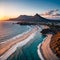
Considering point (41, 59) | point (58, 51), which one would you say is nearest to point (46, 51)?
point (58, 51)

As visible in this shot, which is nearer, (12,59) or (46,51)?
(12,59)

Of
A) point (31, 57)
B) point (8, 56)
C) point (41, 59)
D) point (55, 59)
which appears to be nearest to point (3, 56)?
point (8, 56)

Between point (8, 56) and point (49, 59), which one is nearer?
point (49, 59)

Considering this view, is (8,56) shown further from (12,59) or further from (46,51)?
(46,51)

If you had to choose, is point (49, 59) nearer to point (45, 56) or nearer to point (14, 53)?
point (45, 56)

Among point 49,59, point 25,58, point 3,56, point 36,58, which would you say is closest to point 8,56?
point 3,56

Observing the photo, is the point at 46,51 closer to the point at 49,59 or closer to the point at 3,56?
the point at 49,59

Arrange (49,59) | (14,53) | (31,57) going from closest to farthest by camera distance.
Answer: (49,59) → (31,57) → (14,53)

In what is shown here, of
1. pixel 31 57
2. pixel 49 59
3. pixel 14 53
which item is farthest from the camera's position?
pixel 14 53
